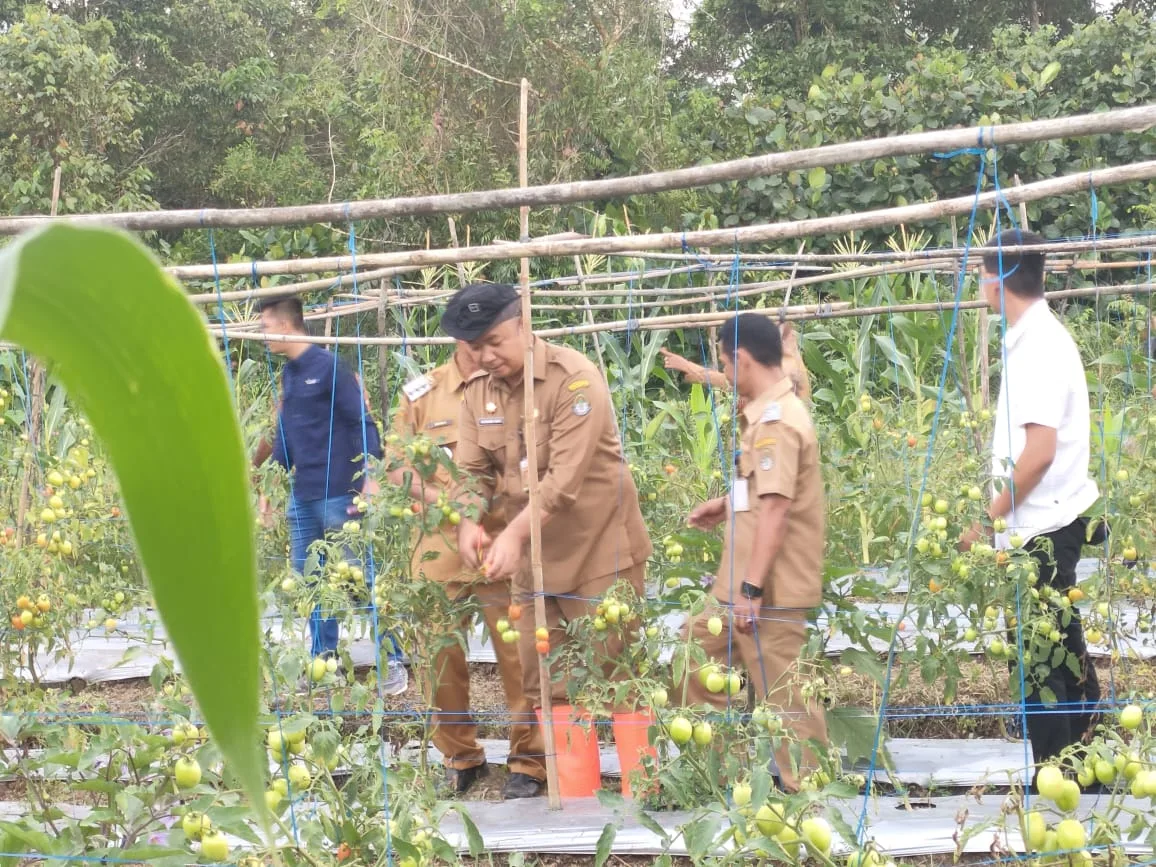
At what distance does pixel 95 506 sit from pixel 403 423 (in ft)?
3.94

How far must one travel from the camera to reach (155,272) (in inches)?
6.4

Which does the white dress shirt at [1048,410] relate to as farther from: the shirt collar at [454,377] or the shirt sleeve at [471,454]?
the shirt collar at [454,377]

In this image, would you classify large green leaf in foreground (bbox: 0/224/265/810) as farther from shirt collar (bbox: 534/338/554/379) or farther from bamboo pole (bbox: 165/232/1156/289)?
shirt collar (bbox: 534/338/554/379)

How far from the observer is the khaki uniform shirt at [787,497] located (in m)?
3.32

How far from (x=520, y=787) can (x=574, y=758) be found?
0.93 ft

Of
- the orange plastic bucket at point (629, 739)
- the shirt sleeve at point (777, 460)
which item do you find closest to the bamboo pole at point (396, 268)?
the shirt sleeve at point (777, 460)

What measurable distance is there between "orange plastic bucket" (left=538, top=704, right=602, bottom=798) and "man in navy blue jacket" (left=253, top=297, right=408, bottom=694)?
109cm

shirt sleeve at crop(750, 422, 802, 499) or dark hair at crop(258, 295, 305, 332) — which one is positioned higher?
dark hair at crop(258, 295, 305, 332)

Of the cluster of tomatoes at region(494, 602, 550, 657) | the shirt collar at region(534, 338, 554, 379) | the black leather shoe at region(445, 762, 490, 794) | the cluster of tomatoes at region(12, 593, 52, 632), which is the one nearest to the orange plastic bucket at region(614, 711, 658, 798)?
the cluster of tomatoes at region(494, 602, 550, 657)

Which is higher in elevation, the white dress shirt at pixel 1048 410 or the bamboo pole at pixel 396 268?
the bamboo pole at pixel 396 268

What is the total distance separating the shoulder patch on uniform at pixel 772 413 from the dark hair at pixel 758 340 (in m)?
0.15

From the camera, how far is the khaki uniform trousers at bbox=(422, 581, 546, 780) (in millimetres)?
3887

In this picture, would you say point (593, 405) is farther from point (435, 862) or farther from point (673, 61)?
point (673, 61)

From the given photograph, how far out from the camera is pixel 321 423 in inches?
180
